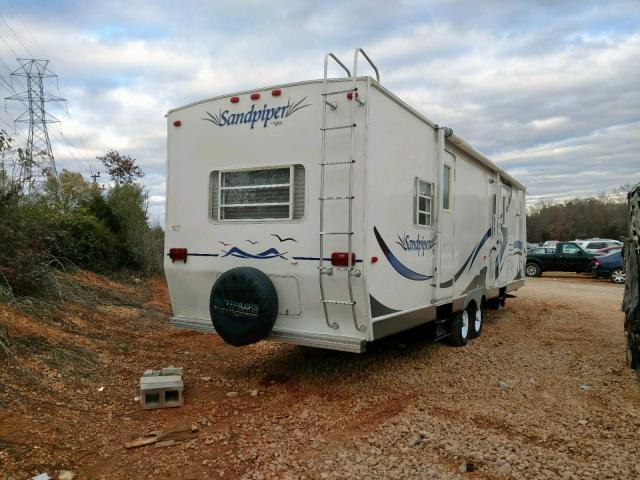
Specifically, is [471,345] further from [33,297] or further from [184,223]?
[33,297]

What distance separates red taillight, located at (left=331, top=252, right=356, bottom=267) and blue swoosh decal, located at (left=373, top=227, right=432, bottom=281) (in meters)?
0.37

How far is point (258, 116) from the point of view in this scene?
18.0 feet

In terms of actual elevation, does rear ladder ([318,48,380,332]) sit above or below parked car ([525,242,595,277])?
above

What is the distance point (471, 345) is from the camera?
7.77 m

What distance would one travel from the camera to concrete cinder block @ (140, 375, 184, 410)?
4973 mm

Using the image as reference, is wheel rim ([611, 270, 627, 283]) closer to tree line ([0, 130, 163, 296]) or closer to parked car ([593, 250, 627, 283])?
parked car ([593, 250, 627, 283])

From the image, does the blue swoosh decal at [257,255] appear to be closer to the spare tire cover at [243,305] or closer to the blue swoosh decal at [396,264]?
the spare tire cover at [243,305]

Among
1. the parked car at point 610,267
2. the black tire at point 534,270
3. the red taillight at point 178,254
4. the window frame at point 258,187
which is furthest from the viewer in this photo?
the black tire at point 534,270

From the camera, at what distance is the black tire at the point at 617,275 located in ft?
64.4

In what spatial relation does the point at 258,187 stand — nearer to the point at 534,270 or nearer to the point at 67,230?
the point at 67,230

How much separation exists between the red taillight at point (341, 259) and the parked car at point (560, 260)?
1917cm

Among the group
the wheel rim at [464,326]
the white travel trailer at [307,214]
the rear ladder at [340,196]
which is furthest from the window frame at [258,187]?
the wheel rim at [464,326]

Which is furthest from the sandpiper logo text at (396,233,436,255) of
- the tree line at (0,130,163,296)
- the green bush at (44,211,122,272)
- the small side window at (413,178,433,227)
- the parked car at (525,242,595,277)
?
the parked car at (525,242,595,277)

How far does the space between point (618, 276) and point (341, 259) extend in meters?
18.5
